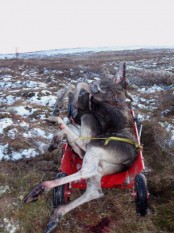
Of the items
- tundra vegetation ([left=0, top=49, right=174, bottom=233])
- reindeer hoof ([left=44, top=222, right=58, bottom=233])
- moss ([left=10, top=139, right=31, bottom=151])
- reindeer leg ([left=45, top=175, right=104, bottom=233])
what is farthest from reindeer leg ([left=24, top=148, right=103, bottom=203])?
moss ([left=10, top=139, right=31, bottom=151])

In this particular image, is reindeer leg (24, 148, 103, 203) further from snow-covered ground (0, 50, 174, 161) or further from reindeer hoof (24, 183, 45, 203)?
snow-covered ground (0, 50, 174, 161)

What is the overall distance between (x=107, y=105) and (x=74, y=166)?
1.14 metres

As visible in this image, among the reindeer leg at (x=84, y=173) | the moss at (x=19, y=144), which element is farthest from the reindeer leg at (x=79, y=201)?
the moss at (x=19, y=144)

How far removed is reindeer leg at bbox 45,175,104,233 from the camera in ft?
12.9

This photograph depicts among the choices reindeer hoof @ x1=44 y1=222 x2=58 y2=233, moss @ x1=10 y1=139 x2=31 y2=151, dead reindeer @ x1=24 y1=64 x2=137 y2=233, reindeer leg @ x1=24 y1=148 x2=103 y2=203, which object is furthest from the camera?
moss @ x1=10 y1=139 x2=31 y2=151

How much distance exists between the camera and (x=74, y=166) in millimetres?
5285

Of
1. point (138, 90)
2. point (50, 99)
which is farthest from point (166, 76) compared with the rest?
point (50, 99)

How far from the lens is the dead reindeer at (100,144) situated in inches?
163

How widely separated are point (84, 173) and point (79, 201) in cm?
36

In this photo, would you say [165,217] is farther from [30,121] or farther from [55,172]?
[30,121]

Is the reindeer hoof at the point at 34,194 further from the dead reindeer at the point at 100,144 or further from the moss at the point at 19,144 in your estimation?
the moss at the point at 19,144

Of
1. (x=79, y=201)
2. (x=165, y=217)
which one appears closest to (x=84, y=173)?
(x=79, y=201)

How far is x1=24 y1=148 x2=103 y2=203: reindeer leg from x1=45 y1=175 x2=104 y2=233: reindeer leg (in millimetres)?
129

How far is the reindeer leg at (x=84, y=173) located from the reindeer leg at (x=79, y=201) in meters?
0.13
